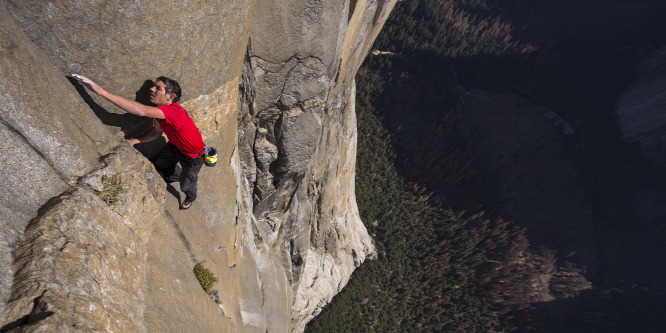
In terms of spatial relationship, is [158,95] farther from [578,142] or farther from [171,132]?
[578,142]

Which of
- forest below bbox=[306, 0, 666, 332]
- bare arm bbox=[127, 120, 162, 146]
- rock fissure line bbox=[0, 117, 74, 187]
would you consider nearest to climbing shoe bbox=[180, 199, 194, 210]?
bare arm bbox=[127, 120, 162, 146]

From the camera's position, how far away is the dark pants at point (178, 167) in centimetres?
504

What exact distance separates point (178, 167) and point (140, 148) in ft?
2.24

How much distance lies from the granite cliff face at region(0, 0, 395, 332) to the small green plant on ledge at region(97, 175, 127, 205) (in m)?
0.05

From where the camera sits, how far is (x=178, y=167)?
5.39 metres

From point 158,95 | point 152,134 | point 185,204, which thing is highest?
point 158,95

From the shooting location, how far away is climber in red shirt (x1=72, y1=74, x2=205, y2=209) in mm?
4000

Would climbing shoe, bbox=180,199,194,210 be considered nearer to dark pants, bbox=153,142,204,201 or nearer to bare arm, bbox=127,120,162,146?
dark pants, bbox=153,142,204,201

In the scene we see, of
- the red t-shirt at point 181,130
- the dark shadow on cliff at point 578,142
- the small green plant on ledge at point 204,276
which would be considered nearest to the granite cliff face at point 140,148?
the small green plant on ledge at point 204,276

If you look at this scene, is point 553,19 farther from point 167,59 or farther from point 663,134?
point 167,59

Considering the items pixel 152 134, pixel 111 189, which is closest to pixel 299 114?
pixel 152 134

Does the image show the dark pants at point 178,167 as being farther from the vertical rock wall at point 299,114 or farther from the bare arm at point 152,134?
the vertical rock wall at point 299,114

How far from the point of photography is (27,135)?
3090mm

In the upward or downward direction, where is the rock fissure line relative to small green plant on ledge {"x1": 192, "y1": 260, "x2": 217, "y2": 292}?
upward
